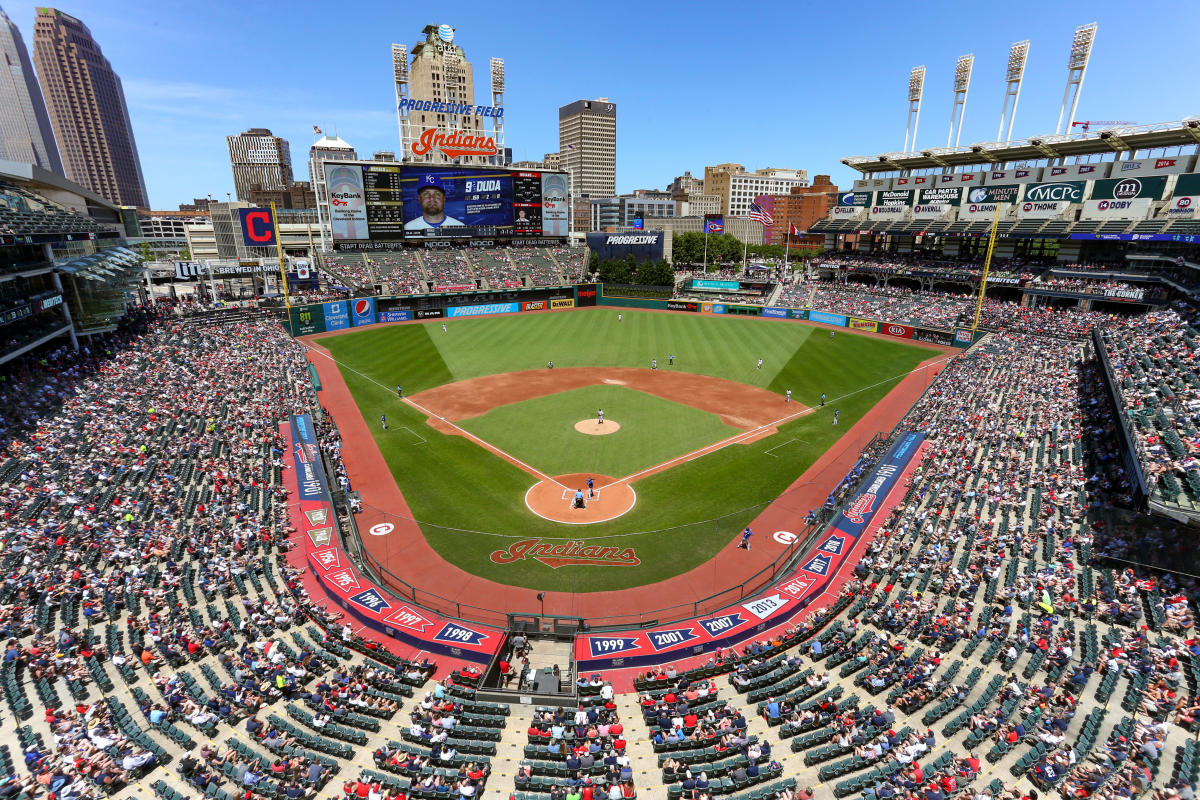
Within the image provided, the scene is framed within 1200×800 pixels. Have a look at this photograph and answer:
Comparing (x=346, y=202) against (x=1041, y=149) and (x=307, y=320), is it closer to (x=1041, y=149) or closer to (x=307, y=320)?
(x=307, y=320)

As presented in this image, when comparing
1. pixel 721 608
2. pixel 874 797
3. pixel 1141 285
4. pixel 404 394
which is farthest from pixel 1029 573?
pixel 1141 285

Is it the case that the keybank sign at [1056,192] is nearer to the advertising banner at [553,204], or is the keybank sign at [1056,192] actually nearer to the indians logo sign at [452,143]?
the advertising banner at [553,204]

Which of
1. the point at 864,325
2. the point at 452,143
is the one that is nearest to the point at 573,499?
the point at 864,325

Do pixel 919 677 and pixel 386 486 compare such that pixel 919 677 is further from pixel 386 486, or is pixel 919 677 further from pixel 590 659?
pixel 386 486

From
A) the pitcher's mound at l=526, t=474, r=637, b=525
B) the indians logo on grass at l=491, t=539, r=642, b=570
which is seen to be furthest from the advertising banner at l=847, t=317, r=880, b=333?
the indians logo on grass at l=491, t=539, r=642, b=570

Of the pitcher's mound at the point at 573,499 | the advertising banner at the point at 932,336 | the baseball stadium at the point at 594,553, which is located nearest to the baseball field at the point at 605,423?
the pitcher's mound at the point at 573,499

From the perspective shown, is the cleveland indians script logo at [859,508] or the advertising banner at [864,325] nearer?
the cleveland indians script logo at [859,508]

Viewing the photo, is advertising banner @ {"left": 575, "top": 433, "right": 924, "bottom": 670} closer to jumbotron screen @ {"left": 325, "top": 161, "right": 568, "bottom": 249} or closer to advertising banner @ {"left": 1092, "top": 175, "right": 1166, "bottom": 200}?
advertising banner @ {"left": 1092, "top": 175, "right": 1166, "bottom": 200}
